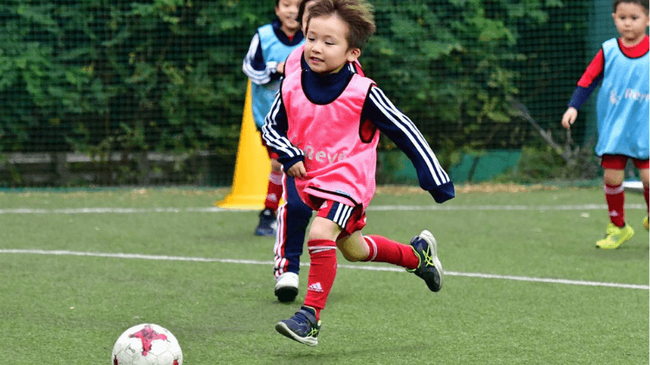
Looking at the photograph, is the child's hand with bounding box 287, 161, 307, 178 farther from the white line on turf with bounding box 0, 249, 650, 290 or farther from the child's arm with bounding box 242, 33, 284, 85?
the child's arm with bounding box 242, 33, 284, 85

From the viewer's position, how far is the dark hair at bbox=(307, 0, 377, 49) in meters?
4.20

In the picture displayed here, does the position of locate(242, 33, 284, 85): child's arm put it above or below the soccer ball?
above

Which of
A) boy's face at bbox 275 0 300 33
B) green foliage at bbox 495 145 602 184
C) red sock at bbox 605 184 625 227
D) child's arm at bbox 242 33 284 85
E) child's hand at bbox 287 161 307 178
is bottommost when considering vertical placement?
green foliage at bbox 495 145 602 184

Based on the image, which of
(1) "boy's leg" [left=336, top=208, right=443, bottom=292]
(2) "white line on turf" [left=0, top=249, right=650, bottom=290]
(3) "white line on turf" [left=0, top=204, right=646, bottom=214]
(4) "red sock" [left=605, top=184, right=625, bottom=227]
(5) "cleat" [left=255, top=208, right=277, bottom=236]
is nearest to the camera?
(1) "boy's leg" [left=336, top=208, right=443, bottom=292]

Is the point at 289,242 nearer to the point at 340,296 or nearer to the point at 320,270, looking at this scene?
the point at 340,296

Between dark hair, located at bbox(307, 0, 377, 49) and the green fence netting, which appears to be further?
the green fence netting

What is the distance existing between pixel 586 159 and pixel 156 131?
5083mm

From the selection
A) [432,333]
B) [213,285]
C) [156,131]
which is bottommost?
[156,131]

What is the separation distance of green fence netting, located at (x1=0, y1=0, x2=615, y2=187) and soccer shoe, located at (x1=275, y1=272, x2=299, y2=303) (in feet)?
20.9

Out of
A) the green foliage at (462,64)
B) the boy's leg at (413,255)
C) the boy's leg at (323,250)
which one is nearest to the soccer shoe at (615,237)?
the boy's leg at (413,255)

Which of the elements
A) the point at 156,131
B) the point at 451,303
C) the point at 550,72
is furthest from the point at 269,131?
the point at 550,72

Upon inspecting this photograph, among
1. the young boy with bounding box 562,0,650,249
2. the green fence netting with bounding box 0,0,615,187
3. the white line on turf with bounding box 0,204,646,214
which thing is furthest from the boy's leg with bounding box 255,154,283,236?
the green fence netting with bounding box 0,0,615,187

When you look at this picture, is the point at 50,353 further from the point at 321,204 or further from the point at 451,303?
the point at 451,303

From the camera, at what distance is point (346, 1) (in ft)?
13.9
